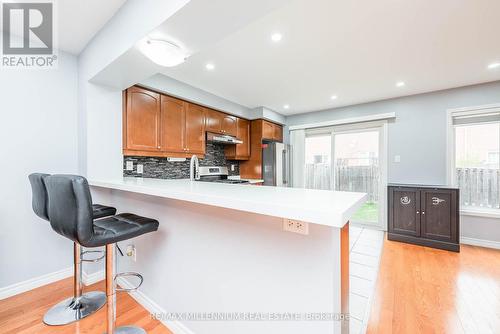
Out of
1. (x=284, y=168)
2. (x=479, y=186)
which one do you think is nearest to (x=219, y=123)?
(x=284, y=168)

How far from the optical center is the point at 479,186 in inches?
128

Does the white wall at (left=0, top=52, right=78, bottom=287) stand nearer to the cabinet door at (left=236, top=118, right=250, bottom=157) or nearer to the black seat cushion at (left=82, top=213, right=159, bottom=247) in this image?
the black seat cushion at (left=82, top=213, right=159, bottom=247)

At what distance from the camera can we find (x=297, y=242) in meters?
0.95

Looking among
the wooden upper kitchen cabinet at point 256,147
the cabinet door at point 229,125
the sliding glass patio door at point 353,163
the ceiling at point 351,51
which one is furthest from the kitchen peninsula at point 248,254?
the sliding glass patio door at point 353,163

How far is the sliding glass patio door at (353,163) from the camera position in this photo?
395 cm

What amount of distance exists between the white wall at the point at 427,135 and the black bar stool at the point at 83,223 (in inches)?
159

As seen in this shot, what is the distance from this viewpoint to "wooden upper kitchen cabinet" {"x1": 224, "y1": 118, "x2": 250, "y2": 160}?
4.13m

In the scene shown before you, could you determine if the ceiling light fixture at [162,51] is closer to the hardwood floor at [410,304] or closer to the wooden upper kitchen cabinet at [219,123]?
the hardwood floor at [410,304]

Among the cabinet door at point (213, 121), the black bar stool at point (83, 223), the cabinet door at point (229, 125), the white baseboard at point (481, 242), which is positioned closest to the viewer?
the black bar stool at point (83, 223)

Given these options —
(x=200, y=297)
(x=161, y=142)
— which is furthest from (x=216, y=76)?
(x=200, y=297)

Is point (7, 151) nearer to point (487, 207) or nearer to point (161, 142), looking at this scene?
point (161, 142)

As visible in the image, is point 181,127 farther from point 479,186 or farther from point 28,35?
point 479,186

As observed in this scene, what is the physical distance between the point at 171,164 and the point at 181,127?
620mm

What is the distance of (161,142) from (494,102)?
15.5 ft
